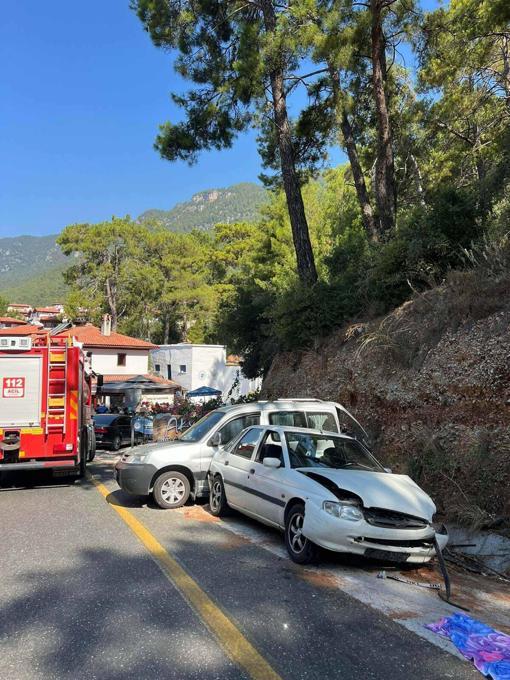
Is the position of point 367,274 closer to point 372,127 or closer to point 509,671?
point 372,127

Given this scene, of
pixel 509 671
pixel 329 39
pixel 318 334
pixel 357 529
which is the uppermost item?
pixel 329 39

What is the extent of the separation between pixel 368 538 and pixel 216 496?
3165mm

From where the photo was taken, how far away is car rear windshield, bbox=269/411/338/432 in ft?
28.9

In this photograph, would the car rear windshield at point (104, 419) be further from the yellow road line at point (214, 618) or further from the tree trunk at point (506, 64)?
the tree trunk at point (506, 64)

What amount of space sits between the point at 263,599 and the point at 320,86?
652 inches

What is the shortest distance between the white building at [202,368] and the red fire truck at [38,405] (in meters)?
32.7

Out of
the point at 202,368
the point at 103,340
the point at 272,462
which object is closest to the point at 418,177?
the point at 272,462

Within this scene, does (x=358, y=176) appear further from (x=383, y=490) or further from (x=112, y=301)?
(x=112, y=301)

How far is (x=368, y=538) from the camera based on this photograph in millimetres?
5535

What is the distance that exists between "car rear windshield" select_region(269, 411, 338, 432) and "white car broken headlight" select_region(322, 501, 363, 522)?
310 cm

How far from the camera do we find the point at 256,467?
23.5 ft

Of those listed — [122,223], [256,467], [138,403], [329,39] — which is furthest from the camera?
[122,223]

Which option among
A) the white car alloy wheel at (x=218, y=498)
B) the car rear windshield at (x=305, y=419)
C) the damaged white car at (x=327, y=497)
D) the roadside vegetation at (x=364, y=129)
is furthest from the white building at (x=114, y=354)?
the damaged white car at (x=327, y=497)

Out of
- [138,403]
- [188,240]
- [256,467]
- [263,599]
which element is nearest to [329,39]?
[256,467]
